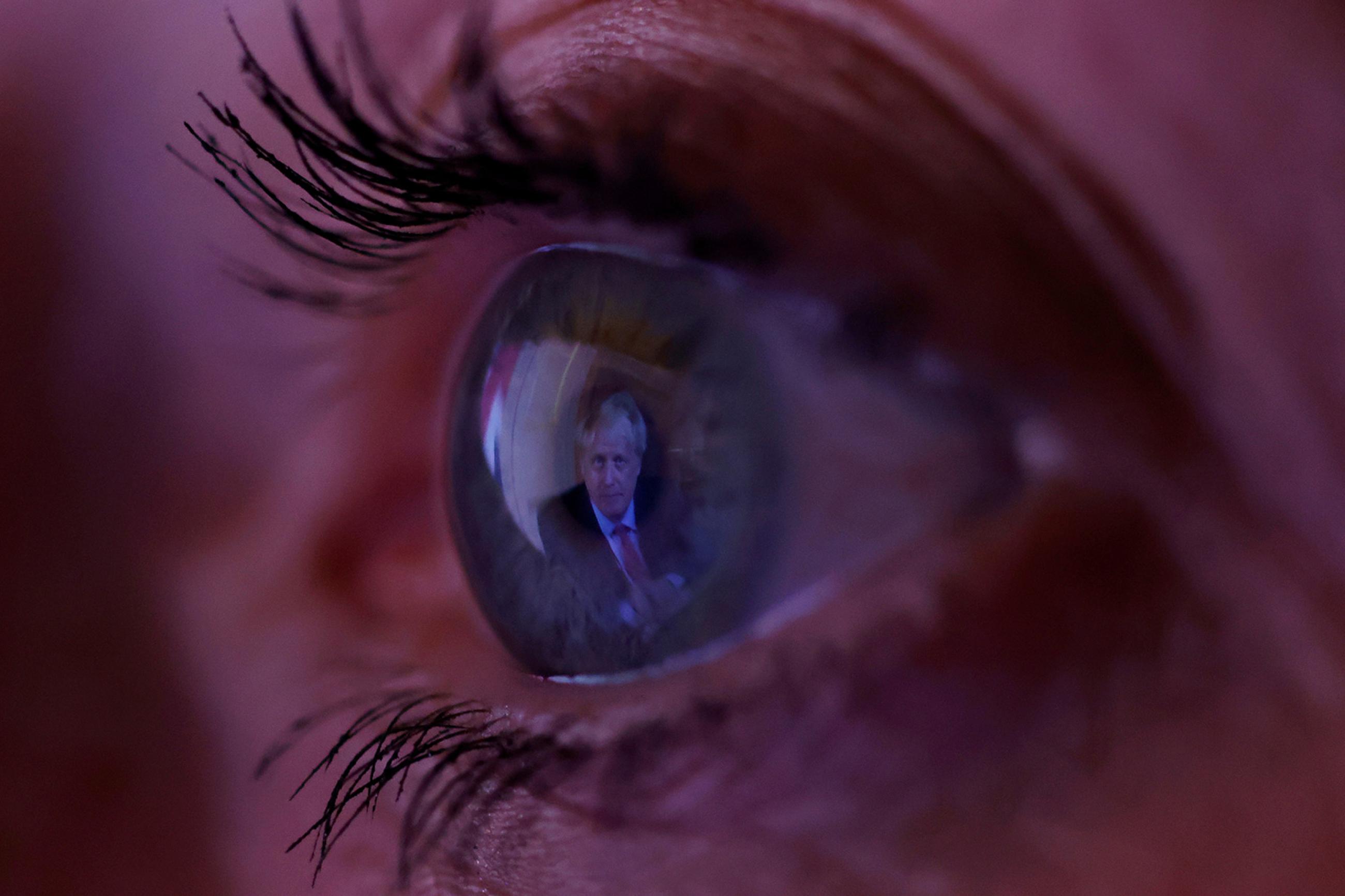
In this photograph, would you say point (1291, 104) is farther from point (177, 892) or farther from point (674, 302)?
point (177, 892)

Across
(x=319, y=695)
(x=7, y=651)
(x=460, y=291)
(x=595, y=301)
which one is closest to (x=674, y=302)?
(x=595, y=301)

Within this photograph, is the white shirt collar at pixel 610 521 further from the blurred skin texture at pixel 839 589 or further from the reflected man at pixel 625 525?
the blurred skin texture at pixel 839 589

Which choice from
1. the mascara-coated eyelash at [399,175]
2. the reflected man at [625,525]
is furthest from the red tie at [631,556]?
the mascara-coated eyelash at [399,175]

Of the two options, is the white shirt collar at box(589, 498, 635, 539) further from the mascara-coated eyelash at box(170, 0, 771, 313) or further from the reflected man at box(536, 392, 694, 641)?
the mascara-coated eyelash at box(170, 0, 771, 313)

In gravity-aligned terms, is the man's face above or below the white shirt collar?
above

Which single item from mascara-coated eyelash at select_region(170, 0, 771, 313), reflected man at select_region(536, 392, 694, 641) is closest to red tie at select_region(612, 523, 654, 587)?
reflected man at select_region(536, 392, 694, 641)

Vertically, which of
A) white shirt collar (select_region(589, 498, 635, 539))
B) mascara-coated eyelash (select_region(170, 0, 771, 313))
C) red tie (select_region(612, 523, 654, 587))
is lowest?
red tie (select_region(612, 523, 654, 587))

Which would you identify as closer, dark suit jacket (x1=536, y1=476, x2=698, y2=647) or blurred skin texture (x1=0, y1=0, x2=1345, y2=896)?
blurred skin texture (x1=0, y1=0, x2=1345, y2=896)

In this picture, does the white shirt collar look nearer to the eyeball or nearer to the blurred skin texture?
the eyeball
